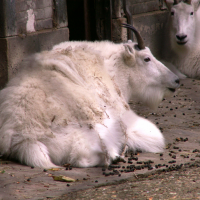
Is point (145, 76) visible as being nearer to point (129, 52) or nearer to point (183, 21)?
point (129, 52)

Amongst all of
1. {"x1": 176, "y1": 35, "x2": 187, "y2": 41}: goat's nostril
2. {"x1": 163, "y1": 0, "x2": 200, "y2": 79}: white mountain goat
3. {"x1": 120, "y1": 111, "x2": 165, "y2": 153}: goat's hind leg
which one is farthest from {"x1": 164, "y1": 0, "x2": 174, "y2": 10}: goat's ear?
{"x1": 120, "y1": 111, "x2": 165, "y2": 153}: goat's hind leg

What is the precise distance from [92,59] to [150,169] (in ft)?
4.55

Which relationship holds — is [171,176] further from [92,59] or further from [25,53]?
[25,53]

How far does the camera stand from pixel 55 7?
18.9 feet

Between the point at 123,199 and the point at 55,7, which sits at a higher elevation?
the point at 55,7

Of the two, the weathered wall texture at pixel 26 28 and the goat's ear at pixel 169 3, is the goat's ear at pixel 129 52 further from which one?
the goat's ear at pixel 169 3

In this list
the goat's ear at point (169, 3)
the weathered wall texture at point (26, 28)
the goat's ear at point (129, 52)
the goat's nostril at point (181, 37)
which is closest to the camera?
the goat's ear at point (129, 52)

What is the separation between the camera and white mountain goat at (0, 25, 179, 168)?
345 centimetres

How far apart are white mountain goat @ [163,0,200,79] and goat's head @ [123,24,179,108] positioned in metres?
3.52

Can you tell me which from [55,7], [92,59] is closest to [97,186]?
[92,59]

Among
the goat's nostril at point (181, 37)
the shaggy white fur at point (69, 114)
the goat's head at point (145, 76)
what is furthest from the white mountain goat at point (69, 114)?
the goat's nostril at point (181, 37)

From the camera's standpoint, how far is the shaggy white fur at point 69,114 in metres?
3.45

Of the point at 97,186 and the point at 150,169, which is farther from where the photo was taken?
the point at 150,169

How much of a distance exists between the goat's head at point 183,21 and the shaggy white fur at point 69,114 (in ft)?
12.9
